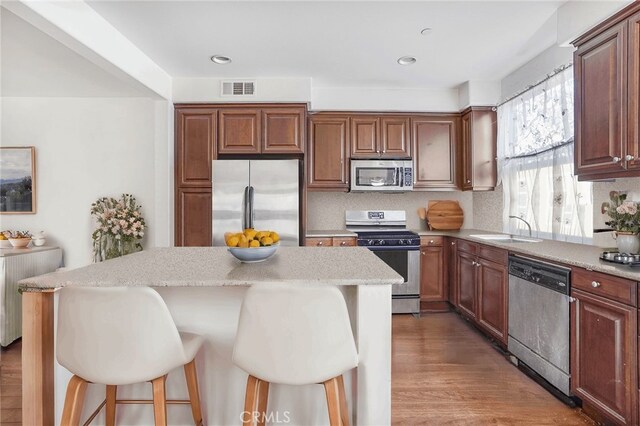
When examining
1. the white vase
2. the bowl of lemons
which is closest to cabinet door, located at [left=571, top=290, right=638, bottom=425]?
the white vase

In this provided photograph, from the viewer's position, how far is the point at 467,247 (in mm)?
3531

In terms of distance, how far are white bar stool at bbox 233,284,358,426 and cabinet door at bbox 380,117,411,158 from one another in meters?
3.20

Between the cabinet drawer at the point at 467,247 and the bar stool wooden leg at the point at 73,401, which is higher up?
the cabinet drawer at the point at 467,247

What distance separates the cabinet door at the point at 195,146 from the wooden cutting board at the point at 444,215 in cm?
266

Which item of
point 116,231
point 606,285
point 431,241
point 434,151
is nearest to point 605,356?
point 606,285

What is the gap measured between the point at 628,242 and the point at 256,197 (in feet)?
9.38

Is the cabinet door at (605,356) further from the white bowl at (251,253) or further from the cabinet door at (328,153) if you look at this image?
the cabinet door at (328,153)

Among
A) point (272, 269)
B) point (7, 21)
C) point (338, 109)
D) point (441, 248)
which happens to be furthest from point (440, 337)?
point (7, 21)

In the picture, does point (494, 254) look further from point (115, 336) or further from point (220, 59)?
point (220, 59)

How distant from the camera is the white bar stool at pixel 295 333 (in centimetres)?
119

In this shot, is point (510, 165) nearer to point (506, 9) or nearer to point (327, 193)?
point (506, 9)

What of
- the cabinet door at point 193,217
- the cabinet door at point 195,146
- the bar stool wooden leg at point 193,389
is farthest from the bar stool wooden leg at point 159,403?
the cabinet door at point 195,146

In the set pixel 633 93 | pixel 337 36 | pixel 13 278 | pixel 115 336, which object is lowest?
pixel 13 278

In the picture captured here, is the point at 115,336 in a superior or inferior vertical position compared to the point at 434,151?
inferior
